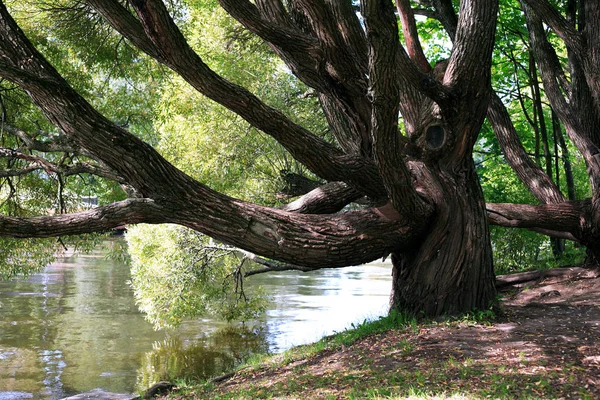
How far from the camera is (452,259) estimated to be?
8516mm

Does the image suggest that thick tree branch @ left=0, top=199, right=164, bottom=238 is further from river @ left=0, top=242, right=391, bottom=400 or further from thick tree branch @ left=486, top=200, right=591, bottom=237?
river @ left=0, top=242, right=391, bottom=400

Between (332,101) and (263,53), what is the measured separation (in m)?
8.31

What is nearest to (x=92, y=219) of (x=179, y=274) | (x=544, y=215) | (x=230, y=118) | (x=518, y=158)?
(x=544, y=215)

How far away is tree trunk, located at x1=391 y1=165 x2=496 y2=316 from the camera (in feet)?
27.8

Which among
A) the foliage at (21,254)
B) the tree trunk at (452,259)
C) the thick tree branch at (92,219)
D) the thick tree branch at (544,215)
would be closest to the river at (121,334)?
the foliage at (21,254)

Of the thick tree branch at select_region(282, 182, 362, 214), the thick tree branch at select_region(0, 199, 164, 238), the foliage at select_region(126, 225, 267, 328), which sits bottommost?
the foliage at select_region(126, 225, 267, 328)

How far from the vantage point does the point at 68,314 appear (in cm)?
2039

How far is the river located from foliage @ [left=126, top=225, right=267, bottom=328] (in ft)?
3.76

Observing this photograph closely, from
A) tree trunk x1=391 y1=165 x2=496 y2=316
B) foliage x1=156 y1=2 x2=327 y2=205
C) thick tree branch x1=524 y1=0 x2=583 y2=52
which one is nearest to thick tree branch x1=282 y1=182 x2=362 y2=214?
tree trunk x1=391 y1=165 x2=496 y2=316

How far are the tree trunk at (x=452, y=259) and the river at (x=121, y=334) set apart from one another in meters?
4.91

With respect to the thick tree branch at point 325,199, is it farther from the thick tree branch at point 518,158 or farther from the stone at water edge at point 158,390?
the thick tree branch at point 518,158

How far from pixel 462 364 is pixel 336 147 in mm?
→ 3589

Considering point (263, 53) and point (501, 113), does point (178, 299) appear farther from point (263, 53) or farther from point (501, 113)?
point (501, 113)

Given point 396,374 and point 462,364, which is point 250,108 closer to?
point 396,374
